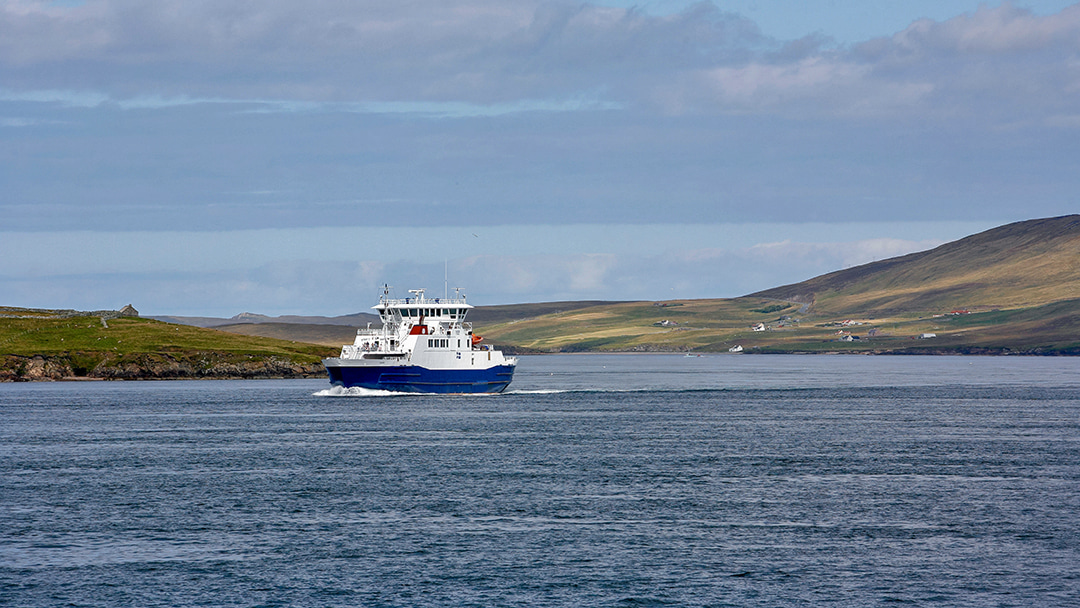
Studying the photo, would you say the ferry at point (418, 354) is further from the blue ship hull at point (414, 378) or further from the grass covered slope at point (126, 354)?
the grass covered slope at point (126, 354)

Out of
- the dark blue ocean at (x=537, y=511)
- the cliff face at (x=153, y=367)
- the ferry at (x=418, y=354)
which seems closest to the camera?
the dark blue ocean at (x=537, y=511)

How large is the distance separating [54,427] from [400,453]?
1261 inches

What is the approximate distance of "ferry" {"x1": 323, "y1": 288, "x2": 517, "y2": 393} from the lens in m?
109

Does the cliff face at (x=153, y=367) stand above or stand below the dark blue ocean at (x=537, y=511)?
above

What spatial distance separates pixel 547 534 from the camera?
1572 inches

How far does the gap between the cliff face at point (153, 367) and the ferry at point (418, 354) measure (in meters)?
61.5

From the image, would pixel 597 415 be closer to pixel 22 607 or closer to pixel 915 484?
pixel 915 484

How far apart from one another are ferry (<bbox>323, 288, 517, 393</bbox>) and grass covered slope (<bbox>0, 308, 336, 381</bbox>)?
62.8 m

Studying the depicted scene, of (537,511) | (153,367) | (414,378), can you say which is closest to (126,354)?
(153,367)

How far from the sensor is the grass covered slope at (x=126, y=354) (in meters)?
162

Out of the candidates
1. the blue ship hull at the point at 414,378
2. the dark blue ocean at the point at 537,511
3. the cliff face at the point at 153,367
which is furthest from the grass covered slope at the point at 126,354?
the dark blue ocean at the point at 537,511

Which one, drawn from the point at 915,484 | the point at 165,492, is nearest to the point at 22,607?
the point at 165,492

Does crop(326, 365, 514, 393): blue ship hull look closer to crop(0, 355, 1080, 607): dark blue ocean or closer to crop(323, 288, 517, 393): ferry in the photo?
crop(323, 288, 517, 393): ferry

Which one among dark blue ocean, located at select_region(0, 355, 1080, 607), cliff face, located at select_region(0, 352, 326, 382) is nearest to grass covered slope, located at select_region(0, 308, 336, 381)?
cliff face, located at select_region(0, 352, 326, 382)
